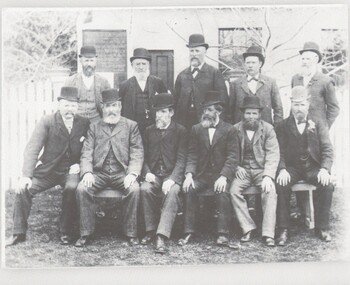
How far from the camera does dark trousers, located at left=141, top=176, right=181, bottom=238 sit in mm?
3965

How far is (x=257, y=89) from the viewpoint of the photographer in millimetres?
4141

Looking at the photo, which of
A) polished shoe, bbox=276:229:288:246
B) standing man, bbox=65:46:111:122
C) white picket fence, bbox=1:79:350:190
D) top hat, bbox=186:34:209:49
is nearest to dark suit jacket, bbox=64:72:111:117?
standing man, bbox=65:46:111:122

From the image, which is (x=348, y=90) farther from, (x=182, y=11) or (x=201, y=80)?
(x=182, y=11)

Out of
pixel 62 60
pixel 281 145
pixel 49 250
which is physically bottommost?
pixel 49 250

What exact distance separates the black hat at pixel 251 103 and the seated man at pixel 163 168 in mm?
559

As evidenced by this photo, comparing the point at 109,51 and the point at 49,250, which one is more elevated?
the point at 109,51

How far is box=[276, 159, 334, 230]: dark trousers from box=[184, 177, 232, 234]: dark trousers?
45cm

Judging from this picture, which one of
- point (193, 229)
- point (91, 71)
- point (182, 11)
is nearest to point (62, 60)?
point (91, 71)

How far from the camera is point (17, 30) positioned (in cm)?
407

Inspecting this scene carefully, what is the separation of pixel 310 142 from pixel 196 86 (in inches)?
43.3

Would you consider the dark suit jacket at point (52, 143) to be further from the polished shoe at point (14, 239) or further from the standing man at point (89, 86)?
the polished shoe at point (14, 239)

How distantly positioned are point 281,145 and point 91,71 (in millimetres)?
1753

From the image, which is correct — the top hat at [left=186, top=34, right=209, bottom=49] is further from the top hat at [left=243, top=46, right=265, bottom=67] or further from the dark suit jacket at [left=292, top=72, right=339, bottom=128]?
the dark suit jacket at [left=292, top=72, right=339, bottom=128]

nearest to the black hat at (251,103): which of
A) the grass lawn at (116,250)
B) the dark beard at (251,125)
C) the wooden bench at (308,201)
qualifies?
the dark beard at (251,125)
